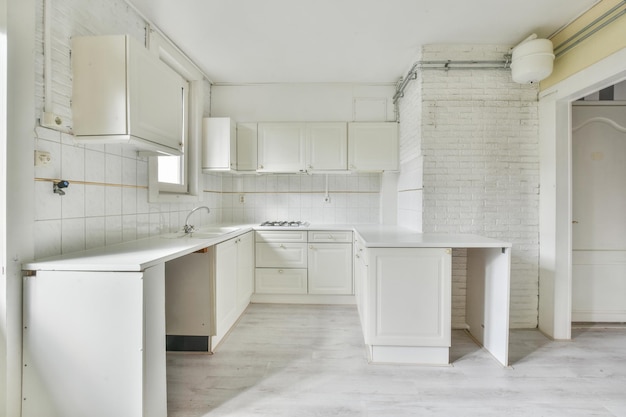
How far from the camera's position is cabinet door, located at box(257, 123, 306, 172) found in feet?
11.4

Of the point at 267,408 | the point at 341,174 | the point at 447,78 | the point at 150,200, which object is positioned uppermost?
the point at 447,78

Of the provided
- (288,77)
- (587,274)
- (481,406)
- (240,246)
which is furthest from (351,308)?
(288,77)

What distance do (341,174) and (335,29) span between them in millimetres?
1728

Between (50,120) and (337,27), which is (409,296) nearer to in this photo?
(337,27)

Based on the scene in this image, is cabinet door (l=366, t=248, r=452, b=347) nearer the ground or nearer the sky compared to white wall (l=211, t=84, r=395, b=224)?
nearer the ground

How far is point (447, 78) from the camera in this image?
272 centimetres

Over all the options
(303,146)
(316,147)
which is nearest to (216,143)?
(303,146)

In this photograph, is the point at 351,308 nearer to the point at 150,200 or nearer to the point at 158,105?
the point at 150,200

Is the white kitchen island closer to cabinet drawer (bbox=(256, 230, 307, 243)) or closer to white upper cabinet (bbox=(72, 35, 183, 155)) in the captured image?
cabinet drawer (bbox=(256, 230, 307, 243))

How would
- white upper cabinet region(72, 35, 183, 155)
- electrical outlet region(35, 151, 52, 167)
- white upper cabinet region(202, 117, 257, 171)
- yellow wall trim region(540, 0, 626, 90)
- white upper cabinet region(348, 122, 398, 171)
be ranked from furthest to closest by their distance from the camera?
white upper cabinet region(348, 122, 398, 171) → white upper cabinet region(202, 117, 257, 171) → yellow wall trim region(540, 0, 626, 90) → white upper cabinet region(72, 35, 183, 155) → electrical outlet region(35, 151, 52, 167)

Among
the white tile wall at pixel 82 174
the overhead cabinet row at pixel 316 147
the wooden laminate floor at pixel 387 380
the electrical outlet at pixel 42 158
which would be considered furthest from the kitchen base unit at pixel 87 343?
the overhead cabinet row at pixel 316 147

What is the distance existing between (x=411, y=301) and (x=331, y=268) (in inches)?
52.2

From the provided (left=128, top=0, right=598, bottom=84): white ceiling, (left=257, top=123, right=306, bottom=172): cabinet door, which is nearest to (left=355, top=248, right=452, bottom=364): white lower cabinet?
(left=257, top=123, right=306, bottom=172): cabinet door

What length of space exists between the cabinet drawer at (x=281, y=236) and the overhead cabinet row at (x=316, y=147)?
738 millimetres
